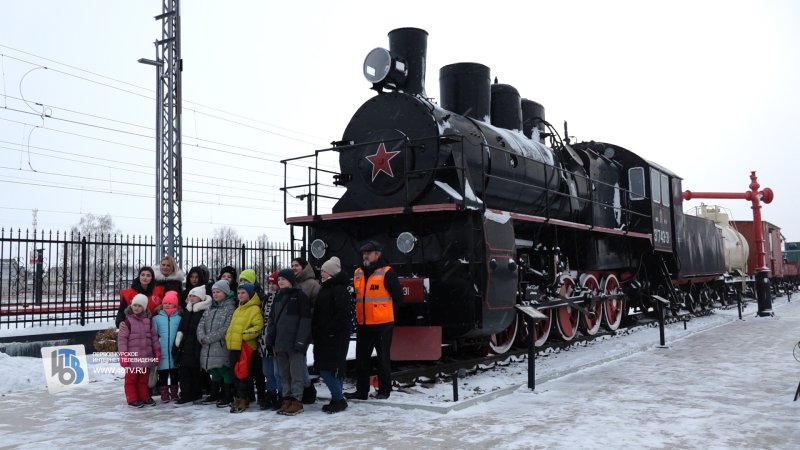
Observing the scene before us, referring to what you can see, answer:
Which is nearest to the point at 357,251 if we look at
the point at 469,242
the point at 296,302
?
the point at 469,242

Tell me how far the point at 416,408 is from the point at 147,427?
2468mm

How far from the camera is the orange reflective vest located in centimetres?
646

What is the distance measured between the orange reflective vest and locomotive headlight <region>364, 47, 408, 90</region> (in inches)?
120

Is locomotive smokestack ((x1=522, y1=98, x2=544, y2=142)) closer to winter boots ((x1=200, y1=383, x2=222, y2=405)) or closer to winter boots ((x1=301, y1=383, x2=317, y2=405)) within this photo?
winter boots ((x1=301, y1=383, x2=317, y2=405))

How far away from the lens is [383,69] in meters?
8.30

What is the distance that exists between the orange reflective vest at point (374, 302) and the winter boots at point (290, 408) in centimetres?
109

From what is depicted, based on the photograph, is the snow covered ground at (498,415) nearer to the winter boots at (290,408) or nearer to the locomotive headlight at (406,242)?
the winter boots at (290,408)

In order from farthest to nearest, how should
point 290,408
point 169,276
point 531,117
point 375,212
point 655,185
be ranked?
point 655,185 < point 531,117 < point 375,212 < point 169,276 < point 290,408

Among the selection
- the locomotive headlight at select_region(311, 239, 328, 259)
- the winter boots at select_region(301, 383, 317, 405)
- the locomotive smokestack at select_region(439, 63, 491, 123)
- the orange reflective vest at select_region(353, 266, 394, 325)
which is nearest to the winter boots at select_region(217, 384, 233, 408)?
the winter boots at select_region(301, 383, 317, 405)

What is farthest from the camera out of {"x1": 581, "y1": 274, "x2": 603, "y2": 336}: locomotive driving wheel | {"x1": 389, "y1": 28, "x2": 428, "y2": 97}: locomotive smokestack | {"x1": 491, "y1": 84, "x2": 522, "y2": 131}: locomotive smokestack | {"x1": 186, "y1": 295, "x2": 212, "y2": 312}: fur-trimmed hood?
{"x1": 581, "y1": 274, "x2": 603, "y2": 336}: locomotive driving wheel

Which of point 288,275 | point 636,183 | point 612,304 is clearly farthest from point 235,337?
point 636,183

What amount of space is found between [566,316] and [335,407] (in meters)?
5.76

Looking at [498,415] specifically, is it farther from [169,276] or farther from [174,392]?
[169,276]

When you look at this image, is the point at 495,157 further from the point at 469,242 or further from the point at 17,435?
the point at 17,435
